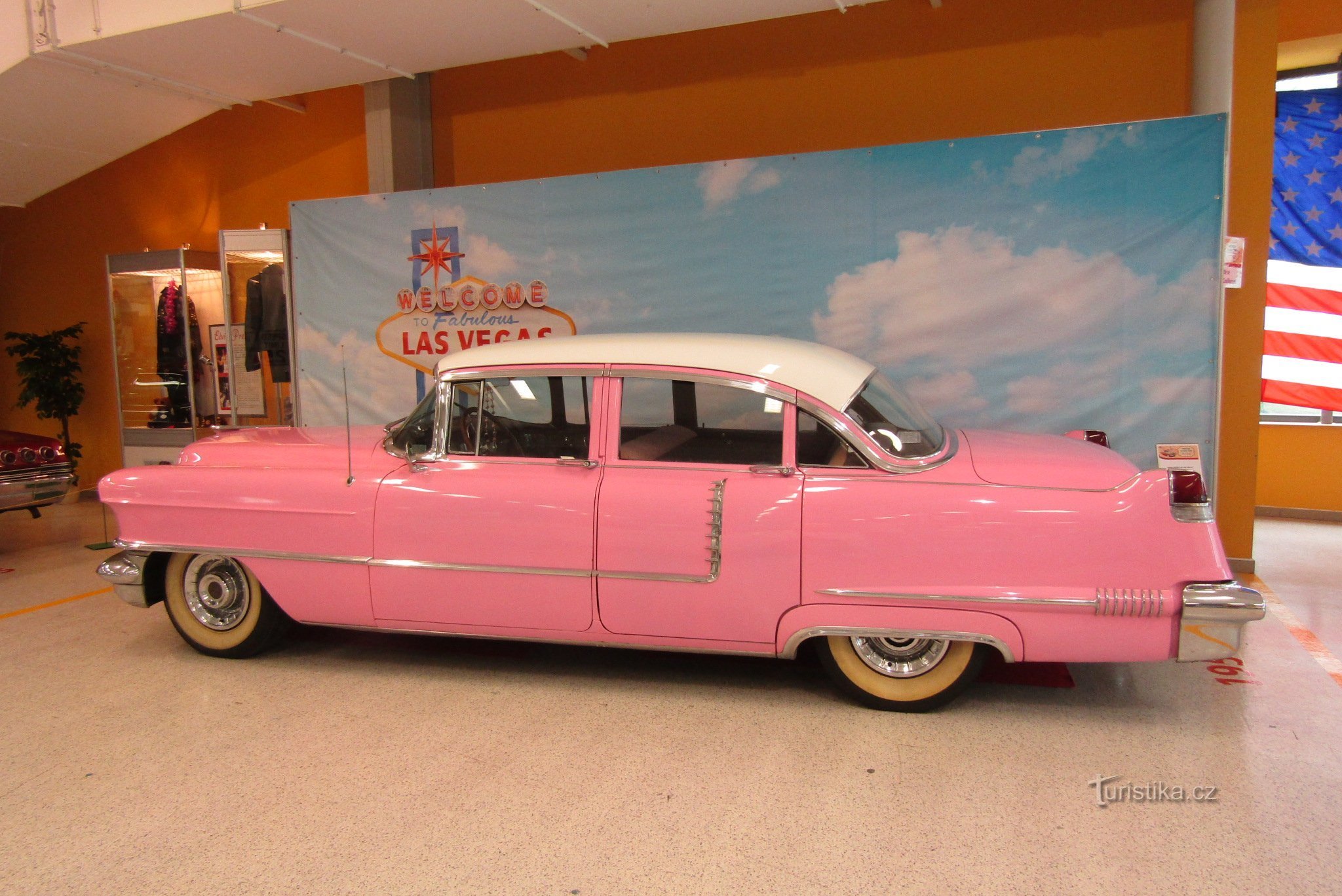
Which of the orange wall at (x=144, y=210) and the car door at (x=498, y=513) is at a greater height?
the orange wall at (x=144, y=210)

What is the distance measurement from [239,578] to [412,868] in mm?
2200

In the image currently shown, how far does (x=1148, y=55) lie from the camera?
216 inches

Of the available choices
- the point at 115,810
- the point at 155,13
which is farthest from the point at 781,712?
the point at 155,13

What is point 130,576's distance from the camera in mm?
4238

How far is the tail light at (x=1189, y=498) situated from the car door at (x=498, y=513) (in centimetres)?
224

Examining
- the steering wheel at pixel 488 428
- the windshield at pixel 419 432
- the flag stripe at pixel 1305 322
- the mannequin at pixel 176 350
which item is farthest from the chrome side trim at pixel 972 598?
the mannequin at pixel 176 350

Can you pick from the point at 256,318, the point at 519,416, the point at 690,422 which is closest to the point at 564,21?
the point at 519,416

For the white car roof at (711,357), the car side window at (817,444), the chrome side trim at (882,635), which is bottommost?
the chrome side trim at (882,635)

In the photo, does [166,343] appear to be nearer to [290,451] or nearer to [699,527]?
[290,451]

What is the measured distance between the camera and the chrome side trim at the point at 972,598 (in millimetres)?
3176

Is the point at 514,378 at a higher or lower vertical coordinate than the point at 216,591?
higher

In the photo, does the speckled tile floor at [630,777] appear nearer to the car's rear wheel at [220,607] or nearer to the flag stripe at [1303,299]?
the car's rear wheel at [220,607]

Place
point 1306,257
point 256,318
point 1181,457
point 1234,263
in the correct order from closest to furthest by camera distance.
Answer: point 1181,457
point 1234,263
point 1306,257
point 256,318

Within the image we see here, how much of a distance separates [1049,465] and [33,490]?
702cm
